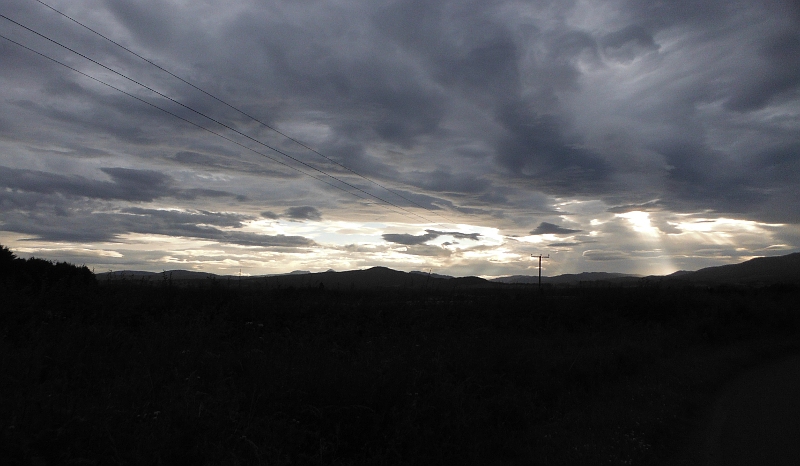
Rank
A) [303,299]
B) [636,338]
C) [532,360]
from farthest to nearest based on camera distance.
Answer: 1. [303,299]
2. [636,338]
3. [532,360]

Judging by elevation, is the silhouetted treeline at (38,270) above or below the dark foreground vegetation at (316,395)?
above

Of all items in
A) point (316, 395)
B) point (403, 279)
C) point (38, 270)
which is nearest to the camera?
point (316, 395)

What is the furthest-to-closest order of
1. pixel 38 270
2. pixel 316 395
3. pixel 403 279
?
1. pixel 403 279
2. pixel 38 270
3. pixel 316 395

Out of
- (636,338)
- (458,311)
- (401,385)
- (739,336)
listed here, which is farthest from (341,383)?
(739,336)

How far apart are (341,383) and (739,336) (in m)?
21.9

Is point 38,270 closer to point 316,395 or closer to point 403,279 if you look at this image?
point 316,395

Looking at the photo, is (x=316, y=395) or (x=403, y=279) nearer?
(x=316, y=395)

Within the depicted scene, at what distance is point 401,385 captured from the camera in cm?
741

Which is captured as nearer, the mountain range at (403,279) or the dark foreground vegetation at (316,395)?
the dark foreground vegetation at (316,395)

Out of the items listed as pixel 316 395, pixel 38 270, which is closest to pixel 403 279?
pixel 38 270

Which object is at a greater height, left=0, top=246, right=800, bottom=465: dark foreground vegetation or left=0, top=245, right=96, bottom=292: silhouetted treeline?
left=0, top=245, right=96, bottom=292: silhouetted treeline

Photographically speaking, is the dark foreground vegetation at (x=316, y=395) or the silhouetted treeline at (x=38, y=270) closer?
the dark foreground vegetation at (x=316, y=395)

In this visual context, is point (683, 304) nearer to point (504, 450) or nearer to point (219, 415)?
point (504, 450)

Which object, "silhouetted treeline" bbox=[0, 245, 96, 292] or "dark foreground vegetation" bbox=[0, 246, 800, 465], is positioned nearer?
"dark foreground vegetation" bbox=[0, 246, 800, 465]
